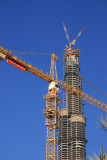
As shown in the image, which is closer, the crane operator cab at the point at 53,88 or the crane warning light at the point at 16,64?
the crane warning light at the point at 16,64

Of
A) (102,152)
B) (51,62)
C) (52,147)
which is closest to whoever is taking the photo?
(102,152)

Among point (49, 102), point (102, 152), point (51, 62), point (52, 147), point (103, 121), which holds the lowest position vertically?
point (102, 152)

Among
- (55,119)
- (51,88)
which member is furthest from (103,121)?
(51,88)

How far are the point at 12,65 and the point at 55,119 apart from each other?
26081 mm

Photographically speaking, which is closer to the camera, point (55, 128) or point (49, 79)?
point (55, 128)

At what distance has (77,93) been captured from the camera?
182125 mm

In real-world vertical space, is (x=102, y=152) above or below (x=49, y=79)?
below

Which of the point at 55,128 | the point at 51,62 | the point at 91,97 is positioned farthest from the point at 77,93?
the point at 55,128

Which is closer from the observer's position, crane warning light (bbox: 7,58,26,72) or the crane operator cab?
crane warning light (bbox: 7,58,26,72)

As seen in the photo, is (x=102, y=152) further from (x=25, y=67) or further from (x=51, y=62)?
(x=51, y=62)

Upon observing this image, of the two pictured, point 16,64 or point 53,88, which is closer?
point 16,64

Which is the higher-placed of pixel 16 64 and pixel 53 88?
pixel 16 64

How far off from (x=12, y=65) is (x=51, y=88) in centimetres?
2516

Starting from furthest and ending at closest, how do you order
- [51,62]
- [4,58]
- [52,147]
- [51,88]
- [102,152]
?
[51,62] < [51,88] < [52,147] < [4,58] < [102,152]
